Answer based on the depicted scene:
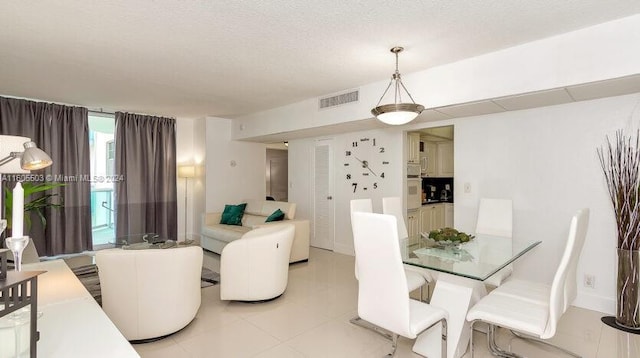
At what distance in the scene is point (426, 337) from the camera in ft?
7.80

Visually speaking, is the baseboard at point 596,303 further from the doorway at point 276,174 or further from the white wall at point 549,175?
the doorway at point 276,174

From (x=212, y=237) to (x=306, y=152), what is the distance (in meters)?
2.28

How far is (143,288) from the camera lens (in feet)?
7.99

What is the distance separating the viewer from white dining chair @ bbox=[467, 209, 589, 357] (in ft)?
6.19

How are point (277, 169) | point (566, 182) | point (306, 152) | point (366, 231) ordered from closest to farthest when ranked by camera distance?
point (366, 231), point (566, 182), point (306, 152), point (277, 169)

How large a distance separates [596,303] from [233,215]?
4.93 m

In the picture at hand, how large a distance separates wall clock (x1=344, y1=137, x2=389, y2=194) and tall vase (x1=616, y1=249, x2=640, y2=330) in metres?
2.85

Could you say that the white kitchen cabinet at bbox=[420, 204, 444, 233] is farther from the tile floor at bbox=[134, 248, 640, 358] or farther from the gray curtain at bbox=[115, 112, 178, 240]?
the gray curtain at bbox=[115, 112, 178, 240]

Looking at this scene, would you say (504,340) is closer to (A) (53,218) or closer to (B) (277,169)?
(A) (53,218)

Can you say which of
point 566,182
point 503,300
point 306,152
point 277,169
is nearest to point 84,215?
point 306,152

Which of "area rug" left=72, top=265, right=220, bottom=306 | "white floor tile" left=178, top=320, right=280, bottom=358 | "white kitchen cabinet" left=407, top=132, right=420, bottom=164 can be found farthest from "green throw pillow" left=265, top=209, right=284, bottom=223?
"white floor tile" left=178, top=320, right=280, bottom=358

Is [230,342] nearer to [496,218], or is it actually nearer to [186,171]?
[496,218]

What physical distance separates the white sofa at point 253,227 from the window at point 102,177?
1699 mm

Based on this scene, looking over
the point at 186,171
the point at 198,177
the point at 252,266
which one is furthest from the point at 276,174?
the point at 252,266
